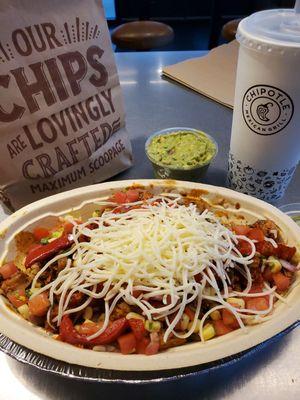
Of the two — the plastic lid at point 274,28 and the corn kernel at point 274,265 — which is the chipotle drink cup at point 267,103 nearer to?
the plastic lid at point 274,28

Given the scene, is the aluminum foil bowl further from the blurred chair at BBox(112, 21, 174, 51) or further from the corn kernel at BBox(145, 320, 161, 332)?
the blurred chair at BBox(112, 21, 174, 51)

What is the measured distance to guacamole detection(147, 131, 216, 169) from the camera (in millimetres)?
1327

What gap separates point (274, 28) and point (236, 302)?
749 millimetres

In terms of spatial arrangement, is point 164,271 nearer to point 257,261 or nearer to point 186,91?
point 257,261

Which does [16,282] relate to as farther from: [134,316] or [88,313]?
[134,316]

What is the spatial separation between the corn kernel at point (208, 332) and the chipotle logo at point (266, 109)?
60cm

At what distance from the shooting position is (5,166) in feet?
3.79

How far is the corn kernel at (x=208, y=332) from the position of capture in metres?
0.87

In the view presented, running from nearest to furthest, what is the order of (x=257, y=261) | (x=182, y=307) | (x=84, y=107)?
1. (x=182, y=307)
2. (x=257, y=261)
3. (x=84, y=107)

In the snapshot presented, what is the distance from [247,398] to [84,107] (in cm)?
99

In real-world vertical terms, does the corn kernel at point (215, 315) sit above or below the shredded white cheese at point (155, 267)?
below

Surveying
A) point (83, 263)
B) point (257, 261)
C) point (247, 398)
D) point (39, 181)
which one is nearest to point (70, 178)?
point (39, 181)

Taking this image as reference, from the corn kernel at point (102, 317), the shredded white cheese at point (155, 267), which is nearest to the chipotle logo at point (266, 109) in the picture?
the shredded white cheese at point (155, 267)

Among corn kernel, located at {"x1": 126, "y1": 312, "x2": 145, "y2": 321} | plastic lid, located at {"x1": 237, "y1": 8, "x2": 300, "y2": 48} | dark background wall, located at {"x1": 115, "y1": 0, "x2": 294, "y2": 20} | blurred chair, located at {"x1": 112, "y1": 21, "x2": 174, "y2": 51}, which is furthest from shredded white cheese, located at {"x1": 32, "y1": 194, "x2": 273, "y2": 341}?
dark background wall, located at {"x1": 115, "y1": 0, "x2": 294, "y2": 20}
